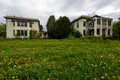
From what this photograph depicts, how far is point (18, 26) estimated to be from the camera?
131ft

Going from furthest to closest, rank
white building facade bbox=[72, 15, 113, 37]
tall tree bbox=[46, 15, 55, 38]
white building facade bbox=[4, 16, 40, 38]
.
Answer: white building facade bbox=[72, 15, 113, 37], tall tree bbox=[46, 15, 55, 38], white building facade bbox=[4, 16, 40, 38]

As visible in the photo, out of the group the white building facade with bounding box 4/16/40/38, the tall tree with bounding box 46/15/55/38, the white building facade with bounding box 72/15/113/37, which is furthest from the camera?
the white building facade with bounding box 72/15/113/37

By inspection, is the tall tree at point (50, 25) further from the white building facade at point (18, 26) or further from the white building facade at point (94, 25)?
the white building facade at point (94, 25)

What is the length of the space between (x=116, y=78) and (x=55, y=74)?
1.65 m

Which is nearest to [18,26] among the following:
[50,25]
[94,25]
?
[50,25]

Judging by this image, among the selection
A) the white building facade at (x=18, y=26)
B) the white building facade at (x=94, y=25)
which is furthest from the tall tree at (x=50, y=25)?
the white building facade at (x=94, y=25)

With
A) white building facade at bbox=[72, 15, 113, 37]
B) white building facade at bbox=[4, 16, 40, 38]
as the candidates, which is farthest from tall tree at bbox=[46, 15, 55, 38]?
white building facade at bbox=[72, 15, 113, 37]

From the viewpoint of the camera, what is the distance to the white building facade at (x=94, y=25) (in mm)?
41625

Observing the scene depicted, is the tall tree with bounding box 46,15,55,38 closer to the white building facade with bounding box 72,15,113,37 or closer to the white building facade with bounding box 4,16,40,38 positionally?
the white building facade with bounding box 4,16,40,38

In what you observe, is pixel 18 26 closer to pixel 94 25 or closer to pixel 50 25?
pixel 50 25

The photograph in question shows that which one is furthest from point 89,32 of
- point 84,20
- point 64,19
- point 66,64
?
point 66,64

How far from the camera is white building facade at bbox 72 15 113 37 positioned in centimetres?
4162

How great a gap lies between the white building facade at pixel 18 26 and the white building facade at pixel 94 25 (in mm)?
12709

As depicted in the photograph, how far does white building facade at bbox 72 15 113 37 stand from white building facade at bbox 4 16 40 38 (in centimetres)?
1271
